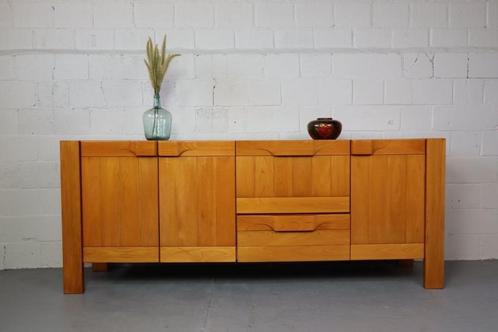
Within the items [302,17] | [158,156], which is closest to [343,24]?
[302,17]

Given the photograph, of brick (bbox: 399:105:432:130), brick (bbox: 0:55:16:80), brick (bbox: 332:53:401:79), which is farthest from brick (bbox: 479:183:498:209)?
brick (bbox: 0:55:16:80)

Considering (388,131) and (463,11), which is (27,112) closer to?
(388,131)

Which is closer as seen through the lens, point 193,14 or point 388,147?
point 388,147

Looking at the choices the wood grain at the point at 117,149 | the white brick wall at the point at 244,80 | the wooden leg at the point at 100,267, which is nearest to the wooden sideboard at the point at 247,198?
the wood grain at the point at 117,149

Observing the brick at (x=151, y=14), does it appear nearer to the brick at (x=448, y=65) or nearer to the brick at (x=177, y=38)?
the brick at (x=177, y=38)

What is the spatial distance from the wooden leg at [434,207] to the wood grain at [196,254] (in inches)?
38.1

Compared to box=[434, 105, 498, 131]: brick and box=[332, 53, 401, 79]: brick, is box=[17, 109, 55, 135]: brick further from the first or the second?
box=[434, 105, 498, 131]: brick

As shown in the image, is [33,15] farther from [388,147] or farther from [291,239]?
[388,147]

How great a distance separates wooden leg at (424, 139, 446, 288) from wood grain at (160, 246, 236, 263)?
0.97 meters

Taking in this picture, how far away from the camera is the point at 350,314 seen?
1843 millimetres

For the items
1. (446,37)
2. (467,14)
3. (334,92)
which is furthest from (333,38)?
(467,14)

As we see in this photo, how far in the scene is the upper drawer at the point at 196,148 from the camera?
212 centimetres

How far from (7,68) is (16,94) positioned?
16 centimetres

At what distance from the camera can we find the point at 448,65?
271 centimetres
